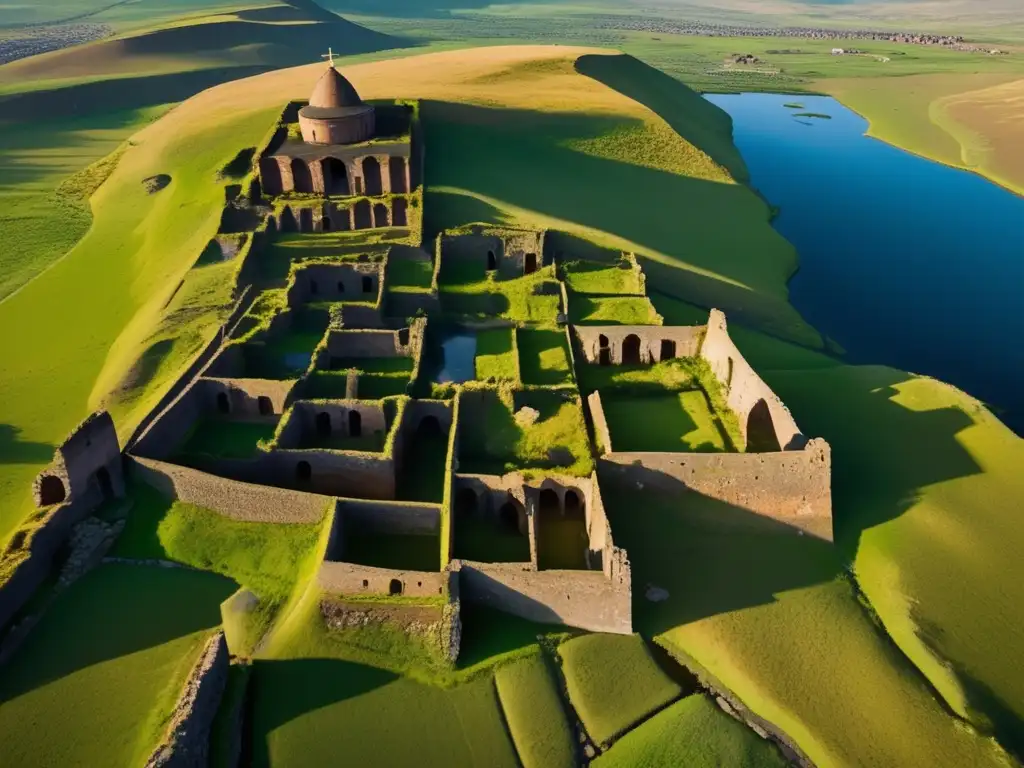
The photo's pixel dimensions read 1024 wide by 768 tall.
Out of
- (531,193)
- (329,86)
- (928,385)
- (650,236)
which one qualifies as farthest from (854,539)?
(329,86)

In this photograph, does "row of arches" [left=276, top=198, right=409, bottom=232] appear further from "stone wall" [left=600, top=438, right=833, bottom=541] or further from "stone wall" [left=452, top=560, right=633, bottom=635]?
"stone wall" [left=452, top=560, right=633, bottom=635]

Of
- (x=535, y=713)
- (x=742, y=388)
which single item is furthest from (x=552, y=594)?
(x=742, y=388)

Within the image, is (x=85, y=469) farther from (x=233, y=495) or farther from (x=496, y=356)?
(x=496, y=356)

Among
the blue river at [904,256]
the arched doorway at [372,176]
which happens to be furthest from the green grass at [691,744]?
the arched doorway at [372,176]

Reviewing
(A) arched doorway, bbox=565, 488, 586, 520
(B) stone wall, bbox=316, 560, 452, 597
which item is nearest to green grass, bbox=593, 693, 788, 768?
(B) stone wall, bbox=316, 560, 452, 597

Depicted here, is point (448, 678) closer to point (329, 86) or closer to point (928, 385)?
point (928, 385)

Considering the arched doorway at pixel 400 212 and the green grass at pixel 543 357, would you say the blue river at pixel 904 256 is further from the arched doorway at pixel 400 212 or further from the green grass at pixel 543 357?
the arched doorway at pixel 400 212
